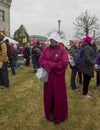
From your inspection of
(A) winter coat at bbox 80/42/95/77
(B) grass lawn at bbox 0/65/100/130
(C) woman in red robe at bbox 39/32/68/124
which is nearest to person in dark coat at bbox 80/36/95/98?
(A) winter coat at bbox 80/42/95/77

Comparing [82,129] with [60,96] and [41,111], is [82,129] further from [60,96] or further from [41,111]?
[41,111]

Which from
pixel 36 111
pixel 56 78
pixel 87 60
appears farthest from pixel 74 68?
pixel 56 78

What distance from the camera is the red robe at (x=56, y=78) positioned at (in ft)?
20.6

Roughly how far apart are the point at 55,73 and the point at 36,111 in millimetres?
1725

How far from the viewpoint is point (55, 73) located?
636 cm

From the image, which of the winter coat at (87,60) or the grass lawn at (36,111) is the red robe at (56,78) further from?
the winter coat at (87,60)

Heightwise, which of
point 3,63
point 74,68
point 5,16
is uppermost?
point 5,16

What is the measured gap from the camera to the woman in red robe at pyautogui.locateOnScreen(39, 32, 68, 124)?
20.6ft

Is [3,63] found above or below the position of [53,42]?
below

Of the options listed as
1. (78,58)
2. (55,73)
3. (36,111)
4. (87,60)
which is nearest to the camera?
(55,73)

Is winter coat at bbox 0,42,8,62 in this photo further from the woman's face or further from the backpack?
the woman's face

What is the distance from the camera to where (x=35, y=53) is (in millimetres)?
15273

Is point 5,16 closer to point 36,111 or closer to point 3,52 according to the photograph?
point 3,52

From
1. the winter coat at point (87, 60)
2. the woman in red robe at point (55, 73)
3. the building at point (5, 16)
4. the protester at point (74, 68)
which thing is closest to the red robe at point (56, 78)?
the woman in red robe at point (55, 73)
